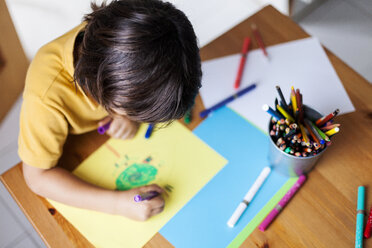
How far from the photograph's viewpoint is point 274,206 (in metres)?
0.66

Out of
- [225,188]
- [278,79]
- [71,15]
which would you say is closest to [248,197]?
[225,188]

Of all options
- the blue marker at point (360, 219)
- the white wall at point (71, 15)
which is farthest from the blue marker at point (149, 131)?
the white wall at point (71, 15)

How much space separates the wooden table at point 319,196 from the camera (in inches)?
25.2

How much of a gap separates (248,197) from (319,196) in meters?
0.13

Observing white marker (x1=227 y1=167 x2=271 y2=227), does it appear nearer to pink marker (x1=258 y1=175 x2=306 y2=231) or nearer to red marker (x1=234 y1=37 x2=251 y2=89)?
pink marker (x1=258 y1=175 x2=306 y2=231)

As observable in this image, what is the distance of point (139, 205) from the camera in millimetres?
650

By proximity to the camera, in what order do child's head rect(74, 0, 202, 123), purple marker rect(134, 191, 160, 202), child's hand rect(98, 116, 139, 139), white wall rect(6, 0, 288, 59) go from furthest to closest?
white wall rect(6, 0, 288, 59), child's hand rect(98, 116, 139, 139), purple marker rect(134, 191, 160, 202), child's head rect(74, 0, 202, 123)

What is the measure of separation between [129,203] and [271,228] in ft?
0.85

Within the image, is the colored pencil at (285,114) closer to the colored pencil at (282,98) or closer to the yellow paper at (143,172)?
the colored pencil at (282,98)

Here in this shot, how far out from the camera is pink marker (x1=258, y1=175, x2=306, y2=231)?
0.65 meters

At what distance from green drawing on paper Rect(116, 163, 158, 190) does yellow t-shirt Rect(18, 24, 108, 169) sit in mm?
130

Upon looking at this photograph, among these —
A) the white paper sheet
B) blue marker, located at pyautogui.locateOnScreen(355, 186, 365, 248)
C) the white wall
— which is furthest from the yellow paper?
the white wall

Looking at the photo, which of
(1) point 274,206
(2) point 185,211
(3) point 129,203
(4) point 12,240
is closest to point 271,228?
(1) point 274,206

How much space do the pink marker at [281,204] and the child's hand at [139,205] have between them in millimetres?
188
